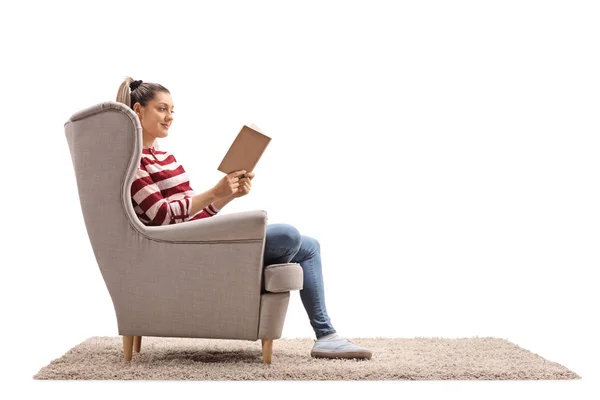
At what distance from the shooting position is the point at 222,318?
12.7 feet

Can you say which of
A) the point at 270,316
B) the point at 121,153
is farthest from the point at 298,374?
the point at 121,153

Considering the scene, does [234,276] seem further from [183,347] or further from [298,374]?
[183,347]

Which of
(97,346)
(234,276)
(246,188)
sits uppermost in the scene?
(246,188)

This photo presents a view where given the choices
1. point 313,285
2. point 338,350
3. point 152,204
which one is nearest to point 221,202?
point 152,204

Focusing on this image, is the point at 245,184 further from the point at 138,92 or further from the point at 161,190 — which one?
the point at 138,92

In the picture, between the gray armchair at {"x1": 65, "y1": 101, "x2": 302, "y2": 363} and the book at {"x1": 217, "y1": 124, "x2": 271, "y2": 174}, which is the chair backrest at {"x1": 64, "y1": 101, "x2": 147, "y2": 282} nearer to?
the gray armchair at {"x1": 65, "y1": 101, "x2": 302, "y2": 363}

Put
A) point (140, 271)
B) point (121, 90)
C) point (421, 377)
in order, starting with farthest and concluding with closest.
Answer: point (121, 90)
point (140, 271)
point (421, 377)

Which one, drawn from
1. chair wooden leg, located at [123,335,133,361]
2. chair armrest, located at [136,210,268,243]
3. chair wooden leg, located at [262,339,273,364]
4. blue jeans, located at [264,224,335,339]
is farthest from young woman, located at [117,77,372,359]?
chair wooden leg, located at [123,335,133,361]

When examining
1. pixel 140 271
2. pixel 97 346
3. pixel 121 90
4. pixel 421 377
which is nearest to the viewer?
pixel 421 377

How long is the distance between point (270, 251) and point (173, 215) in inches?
19.3

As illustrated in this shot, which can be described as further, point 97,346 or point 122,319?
point 97,346

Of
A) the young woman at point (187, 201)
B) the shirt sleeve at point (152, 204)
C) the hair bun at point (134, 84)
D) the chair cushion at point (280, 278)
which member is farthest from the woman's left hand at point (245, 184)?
the hair bun at point (134, 84)

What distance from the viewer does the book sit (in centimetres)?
400

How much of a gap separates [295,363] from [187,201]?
910 mm
